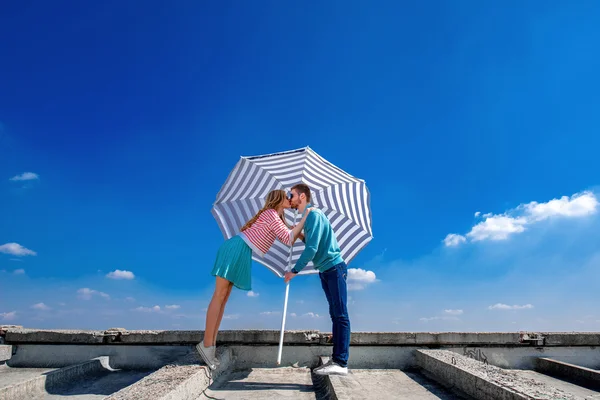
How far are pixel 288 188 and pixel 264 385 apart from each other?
2.35m

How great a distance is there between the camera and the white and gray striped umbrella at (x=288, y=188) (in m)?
5.51

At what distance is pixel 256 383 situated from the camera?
177 inches

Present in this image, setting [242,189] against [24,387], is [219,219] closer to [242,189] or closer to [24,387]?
[242,189]

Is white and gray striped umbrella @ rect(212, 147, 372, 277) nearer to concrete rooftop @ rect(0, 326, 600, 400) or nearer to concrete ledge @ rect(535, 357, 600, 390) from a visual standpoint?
concrete rooftop @ rect(0, 326, 600, 400)

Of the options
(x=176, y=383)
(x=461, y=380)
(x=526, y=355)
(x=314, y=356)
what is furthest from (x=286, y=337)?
(x=526, y=355)

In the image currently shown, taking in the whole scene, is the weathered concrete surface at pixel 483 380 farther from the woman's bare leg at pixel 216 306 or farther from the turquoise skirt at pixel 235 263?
the woman's bare leg at pixel 216 306

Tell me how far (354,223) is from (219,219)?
6.05 ft

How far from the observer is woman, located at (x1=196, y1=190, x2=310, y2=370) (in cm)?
456

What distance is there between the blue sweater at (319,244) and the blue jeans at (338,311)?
0.30 ft

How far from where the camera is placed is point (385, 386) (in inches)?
173

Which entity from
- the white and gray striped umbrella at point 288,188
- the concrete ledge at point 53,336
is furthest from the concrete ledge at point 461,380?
the concrete ledge at point 53,336

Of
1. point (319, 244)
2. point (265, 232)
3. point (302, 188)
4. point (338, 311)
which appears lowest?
point (338, 311)

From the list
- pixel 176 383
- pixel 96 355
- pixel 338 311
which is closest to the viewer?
pixel 176 383

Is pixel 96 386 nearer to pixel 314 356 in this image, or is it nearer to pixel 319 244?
pixel 314 356
